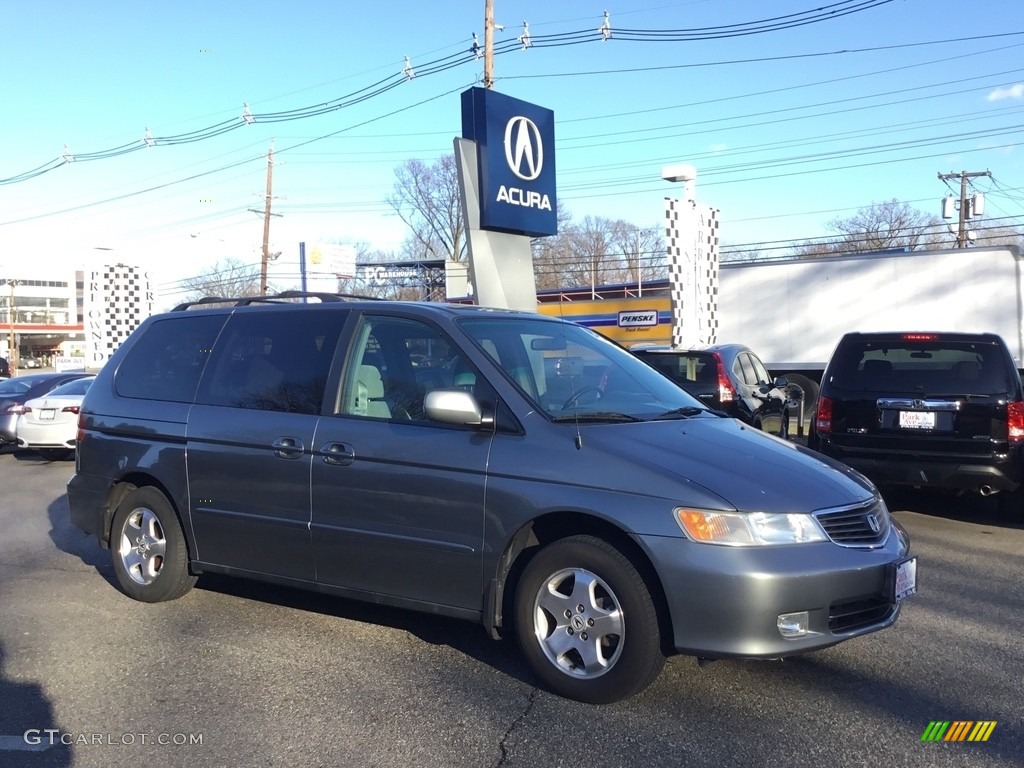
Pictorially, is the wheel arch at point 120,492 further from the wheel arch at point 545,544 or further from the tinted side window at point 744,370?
the tinted side window at point 744,370

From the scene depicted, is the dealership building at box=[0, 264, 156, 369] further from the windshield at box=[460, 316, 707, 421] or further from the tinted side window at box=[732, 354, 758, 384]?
the windshield at box=[460, 316, 707, 421]

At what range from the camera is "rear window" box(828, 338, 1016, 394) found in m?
8.07

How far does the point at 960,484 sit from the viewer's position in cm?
794

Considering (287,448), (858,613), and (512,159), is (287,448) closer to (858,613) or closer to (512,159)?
(858,613)

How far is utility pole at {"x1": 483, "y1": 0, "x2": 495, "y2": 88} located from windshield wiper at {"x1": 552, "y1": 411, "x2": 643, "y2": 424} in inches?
645

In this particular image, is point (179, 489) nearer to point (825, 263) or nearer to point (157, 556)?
point (157, 556)

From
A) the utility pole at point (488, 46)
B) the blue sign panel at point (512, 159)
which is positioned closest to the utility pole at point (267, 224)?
the utility pole at point (488, 46)

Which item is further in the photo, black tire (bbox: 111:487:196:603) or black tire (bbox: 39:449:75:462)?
black tire (bbox: 39:449:75:462)

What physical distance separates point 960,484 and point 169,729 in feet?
21.5

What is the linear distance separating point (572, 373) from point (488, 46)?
16.6 metres

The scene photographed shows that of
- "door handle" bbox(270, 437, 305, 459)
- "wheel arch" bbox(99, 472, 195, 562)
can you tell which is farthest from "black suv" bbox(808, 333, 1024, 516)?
"wheel arch" bbox(99, 472, 195, 562)

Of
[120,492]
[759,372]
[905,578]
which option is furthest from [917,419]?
[120,492]

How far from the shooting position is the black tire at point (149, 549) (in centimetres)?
584

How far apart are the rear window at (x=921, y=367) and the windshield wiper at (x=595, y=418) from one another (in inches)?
178
